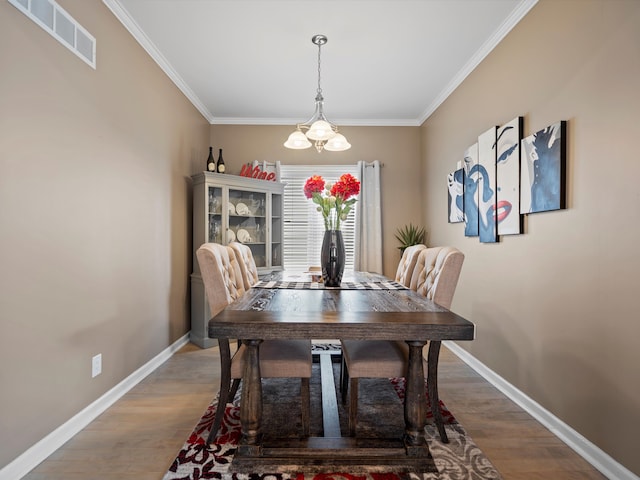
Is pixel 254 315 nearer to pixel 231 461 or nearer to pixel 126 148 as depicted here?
pixel 231 461

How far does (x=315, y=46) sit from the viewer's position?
9.06ft

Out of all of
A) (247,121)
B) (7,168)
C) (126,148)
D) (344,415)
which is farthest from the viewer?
(247,121)

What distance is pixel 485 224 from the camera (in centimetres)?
276

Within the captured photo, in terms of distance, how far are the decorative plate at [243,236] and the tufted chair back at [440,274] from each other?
2245 millimetres

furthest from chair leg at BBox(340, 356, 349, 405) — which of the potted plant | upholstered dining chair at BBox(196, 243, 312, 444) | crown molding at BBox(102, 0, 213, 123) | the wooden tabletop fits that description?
crown molding at BBox(102, 0, 213, 123)

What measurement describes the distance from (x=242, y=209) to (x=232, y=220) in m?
0.18

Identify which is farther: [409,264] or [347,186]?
[409,264]

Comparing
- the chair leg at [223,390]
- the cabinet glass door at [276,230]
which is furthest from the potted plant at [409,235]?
the chair leg at [223,390]

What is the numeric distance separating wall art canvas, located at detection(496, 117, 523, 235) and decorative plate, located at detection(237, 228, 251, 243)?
8.42ft

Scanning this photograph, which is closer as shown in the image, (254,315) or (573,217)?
(254,315)

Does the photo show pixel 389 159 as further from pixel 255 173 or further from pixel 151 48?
pixel 151 48

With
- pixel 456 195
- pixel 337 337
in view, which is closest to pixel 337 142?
pixel 456 195

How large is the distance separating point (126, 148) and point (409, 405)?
2.45 m

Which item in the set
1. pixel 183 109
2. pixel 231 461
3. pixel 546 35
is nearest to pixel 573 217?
pixel 546 35
